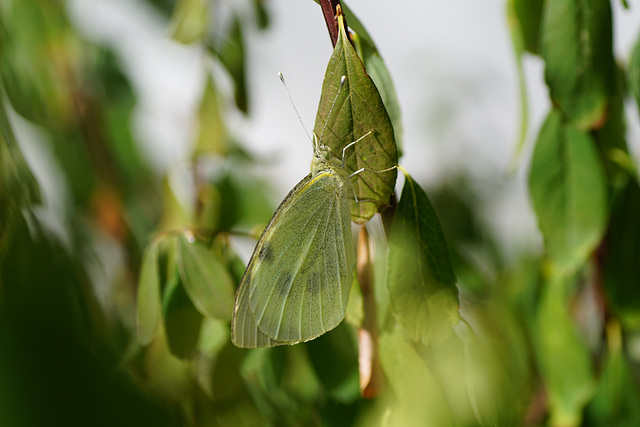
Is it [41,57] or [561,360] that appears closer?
[561,360]

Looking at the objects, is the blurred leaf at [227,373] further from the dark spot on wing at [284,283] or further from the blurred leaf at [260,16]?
the blurred leaf at [260,16]

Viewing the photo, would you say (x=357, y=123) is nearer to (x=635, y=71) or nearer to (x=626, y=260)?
A: (x=635, y=71)

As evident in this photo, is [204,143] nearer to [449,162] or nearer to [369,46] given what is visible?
[369,46]

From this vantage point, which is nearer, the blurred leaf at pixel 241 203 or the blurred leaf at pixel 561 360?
the blurred leaf at pixel 561 360

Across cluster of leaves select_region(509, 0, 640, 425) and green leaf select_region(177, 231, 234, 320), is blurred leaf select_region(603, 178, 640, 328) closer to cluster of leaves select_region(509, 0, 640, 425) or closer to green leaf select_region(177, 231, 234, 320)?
cluster of leaves select_region(509, 0, 640, 425)

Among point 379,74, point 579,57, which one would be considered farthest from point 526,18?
point 379,74

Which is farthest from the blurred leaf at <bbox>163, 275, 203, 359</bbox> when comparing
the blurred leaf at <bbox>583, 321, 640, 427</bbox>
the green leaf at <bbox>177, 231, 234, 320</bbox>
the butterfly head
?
the blurred leaf at <bbox>583, 321, 640, 427</bbox>

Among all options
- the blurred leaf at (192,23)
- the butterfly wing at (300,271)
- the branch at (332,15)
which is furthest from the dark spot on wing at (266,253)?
the blurred leaf at (192,23)

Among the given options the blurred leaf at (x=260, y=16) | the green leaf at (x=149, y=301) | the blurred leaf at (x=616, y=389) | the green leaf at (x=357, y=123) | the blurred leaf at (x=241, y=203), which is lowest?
the blurred leaf at (x=616, y=389)
